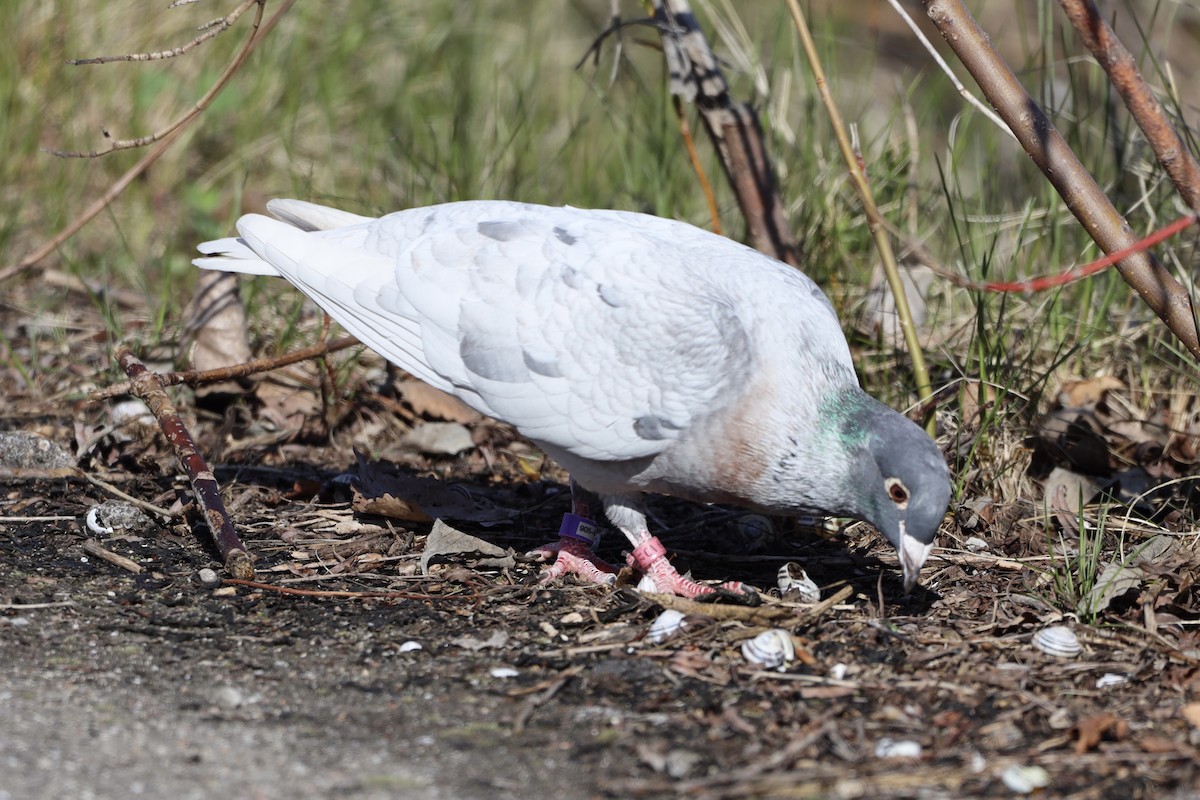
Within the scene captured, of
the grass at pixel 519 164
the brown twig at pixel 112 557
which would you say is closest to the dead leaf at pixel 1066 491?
the grass at pixel 519 164

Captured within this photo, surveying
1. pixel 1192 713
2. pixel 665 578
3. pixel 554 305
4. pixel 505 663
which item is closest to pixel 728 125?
pixel 554 305

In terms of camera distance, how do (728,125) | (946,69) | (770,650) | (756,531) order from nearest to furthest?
(770,650) < (946,69) < (756,531) < (728,125)

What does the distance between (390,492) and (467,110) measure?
120 inches

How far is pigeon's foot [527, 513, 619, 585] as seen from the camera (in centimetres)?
386

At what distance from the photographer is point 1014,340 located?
4676 mm

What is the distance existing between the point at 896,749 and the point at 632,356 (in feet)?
4.56

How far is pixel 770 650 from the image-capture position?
3.15 m

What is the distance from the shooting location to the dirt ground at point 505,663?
102 inches

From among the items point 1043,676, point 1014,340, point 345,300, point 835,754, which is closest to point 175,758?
point 835,754

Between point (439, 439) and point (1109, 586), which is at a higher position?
point (1109, 586)

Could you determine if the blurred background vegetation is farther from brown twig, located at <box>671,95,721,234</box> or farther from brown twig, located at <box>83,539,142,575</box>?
brown twig, located at <box>83,539,142,575</box>

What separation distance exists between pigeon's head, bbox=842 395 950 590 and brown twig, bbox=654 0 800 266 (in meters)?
1.71

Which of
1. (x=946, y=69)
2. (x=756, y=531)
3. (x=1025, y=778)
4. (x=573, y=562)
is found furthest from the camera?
(x=756, y=531)

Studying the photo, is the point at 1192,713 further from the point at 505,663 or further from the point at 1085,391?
the point at 1085,391
